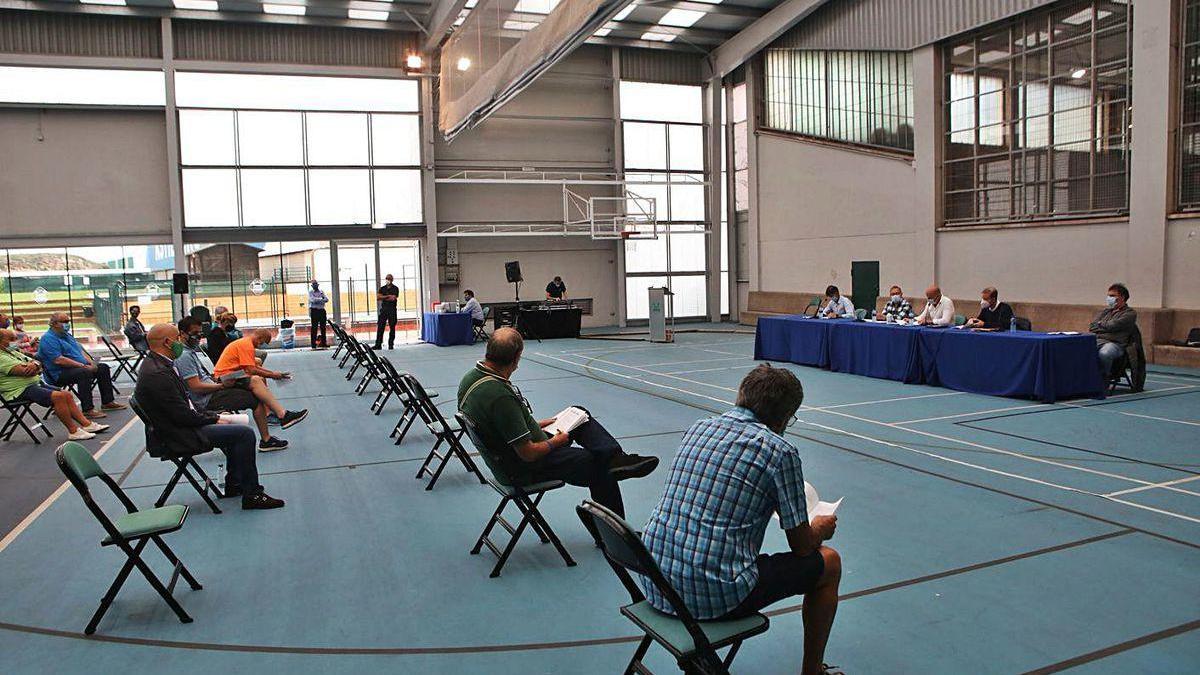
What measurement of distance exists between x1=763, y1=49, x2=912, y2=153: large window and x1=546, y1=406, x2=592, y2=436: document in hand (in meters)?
Result: 14.1

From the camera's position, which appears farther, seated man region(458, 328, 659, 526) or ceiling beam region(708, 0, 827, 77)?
ceiling beam region(708, 0, 827, 77)

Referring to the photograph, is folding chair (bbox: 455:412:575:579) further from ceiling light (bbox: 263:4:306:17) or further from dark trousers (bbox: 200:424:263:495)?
ceiling light (bbox: 263:4:306:17)

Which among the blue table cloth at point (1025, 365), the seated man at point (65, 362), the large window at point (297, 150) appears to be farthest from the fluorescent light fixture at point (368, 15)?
the blue table cloth at point (1025, 365)

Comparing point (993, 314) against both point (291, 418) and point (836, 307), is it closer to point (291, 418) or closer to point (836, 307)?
point (836, 307)

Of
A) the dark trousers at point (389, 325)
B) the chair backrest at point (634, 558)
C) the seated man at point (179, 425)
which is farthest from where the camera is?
the dark trousers at point (389, 325)

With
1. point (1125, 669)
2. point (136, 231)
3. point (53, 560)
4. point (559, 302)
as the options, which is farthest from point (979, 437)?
point (136, 231)

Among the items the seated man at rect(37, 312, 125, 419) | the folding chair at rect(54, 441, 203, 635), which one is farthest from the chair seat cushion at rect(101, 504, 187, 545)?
the seated man at rect(37, 312, 125, 419)

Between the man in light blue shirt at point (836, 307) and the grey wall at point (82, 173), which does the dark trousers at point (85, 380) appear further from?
the man in light blue shirt at point (836, 307)

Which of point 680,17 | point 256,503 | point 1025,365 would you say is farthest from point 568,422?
point 680,17

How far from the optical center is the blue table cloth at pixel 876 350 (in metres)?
10.7

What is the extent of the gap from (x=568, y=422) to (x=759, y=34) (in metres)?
18.0

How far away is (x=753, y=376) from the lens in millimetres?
2812

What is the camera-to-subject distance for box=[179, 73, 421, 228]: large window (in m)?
19.0

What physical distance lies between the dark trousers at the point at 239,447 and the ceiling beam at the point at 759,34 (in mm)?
15806
